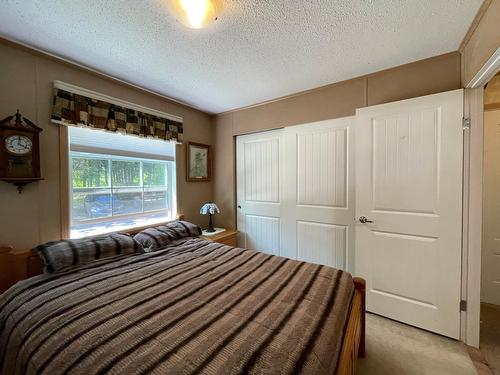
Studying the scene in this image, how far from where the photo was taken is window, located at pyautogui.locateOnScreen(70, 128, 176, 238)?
6.79 ft

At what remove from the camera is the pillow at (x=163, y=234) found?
7.07ft

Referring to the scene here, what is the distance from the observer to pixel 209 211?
116 inches

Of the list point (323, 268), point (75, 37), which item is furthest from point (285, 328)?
point (75, 37)

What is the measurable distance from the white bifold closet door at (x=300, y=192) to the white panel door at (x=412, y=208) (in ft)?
0.84

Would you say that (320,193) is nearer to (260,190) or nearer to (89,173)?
(260,190)

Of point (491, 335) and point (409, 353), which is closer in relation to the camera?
point (409, 353)

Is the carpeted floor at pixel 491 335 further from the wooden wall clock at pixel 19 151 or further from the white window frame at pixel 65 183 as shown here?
the wooden wall clock at pixel 19 151

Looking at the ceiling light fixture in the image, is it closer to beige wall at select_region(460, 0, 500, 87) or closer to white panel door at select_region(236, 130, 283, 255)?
beige wall at select_region(460, 0, 500, 87)

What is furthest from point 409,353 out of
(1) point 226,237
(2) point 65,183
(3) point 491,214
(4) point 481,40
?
(2) point 65,183

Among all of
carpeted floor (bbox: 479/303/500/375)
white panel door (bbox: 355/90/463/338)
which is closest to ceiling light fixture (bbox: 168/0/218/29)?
white panel door (bbox: 355/90/463/338)

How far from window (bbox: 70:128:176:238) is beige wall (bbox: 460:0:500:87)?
2933 mm

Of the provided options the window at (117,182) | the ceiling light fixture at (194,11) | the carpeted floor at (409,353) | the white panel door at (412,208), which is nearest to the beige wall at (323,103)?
the white panel door at (412,208)

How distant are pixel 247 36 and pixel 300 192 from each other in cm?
172

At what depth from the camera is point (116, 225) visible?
7.62 feet
